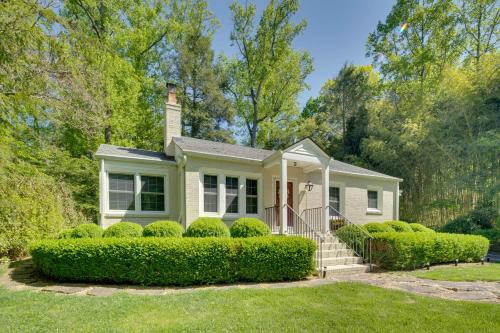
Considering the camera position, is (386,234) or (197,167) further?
(197,167)

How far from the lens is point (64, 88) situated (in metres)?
6.30

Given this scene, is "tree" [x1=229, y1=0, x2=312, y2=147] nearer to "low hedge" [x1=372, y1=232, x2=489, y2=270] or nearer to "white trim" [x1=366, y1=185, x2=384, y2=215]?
"white trim" [x1=366, y1=185, x2=384, y2=215]

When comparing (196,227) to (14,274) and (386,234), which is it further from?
(386,234)

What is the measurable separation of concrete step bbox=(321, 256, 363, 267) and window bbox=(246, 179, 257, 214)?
3532mm

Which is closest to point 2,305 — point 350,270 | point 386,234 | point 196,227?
point 196,227

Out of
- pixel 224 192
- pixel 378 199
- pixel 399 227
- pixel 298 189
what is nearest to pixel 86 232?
pixel 224 192

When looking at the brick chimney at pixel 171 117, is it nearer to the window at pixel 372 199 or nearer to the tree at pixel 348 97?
the window at pixel 372 199

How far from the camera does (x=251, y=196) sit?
→ 36.1 feet

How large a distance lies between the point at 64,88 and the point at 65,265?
402 cm

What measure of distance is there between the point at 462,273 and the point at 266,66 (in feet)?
65.4

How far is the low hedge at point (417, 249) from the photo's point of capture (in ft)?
27.8

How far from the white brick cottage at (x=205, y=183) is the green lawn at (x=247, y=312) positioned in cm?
402

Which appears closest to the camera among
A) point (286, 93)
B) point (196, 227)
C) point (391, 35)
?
point (196, 227)

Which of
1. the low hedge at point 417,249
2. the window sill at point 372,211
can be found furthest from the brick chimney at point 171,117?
the window sill at point 372,211
